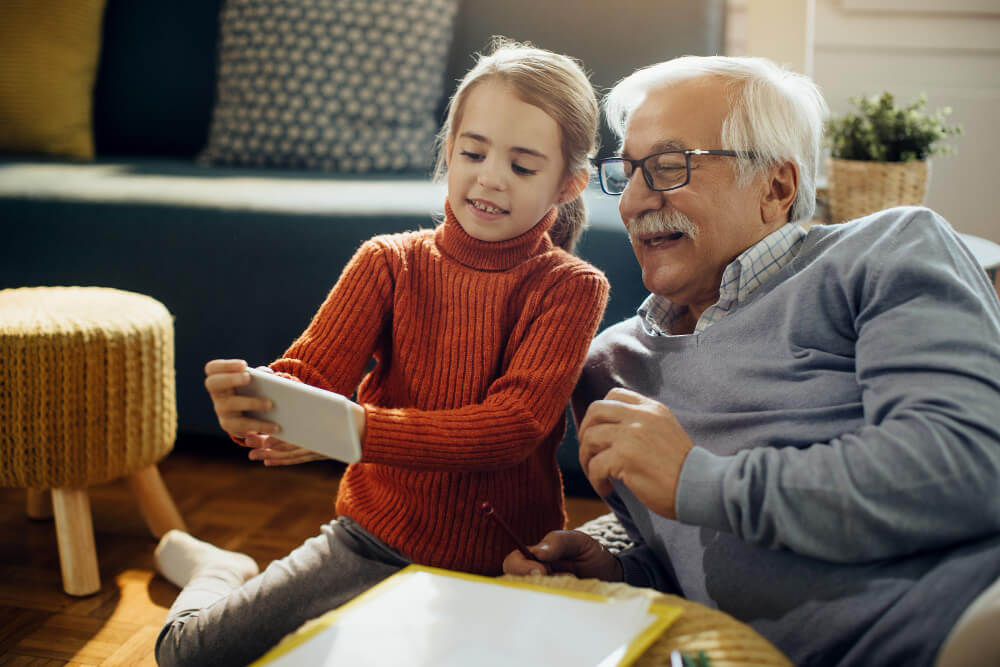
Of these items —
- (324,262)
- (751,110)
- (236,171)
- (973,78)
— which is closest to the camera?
(751,110)

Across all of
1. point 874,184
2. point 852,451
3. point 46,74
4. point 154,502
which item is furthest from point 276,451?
point 46,74

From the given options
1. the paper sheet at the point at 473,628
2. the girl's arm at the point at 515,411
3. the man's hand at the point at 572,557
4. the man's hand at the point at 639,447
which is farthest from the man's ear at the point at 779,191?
the paper sheet at the point at 473,628

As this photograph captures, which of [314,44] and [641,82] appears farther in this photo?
[314,44]

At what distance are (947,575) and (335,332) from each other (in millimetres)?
729

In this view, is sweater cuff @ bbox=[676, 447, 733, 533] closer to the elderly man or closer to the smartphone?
the elderly man

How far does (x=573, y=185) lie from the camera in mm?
1144

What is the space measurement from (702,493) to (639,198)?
0.41 metres

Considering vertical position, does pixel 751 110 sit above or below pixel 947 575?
above

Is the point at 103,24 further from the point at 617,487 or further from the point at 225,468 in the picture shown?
the point at 617,487

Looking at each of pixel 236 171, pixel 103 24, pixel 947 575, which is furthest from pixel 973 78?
pixel 103 24

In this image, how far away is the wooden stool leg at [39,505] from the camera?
1.73 meters

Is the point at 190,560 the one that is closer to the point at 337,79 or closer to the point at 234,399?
the point at 234,399

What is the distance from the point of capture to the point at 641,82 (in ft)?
3.55

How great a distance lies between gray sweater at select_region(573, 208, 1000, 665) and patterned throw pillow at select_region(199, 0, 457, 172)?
4.97 ft
